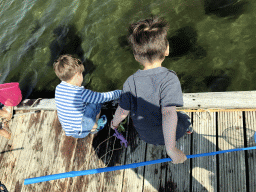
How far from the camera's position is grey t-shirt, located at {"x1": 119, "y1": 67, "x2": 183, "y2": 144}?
5.53ft

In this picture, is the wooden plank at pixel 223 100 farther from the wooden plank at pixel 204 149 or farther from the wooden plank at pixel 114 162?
the wooden plank at pixel 114 162

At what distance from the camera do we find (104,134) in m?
3.16

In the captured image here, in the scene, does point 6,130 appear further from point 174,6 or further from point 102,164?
point 174,6

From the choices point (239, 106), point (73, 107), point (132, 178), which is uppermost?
point (73, 107)

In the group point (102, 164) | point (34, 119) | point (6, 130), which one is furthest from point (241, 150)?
point (6, 130)

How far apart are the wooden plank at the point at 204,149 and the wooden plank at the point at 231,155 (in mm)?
78

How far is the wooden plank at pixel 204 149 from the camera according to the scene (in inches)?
92.7

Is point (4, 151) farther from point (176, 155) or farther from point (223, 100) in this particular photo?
point (223, 100)

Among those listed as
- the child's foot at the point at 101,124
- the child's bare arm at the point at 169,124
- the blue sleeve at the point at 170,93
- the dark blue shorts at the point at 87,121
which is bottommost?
the child's foot at the point at 101,124

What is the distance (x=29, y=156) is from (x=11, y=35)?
527cm

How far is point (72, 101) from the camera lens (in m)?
2.80

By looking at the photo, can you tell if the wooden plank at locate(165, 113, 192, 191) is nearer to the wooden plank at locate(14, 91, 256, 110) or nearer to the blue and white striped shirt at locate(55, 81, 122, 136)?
the wooden plank at locate(14, 91, 256, 110)

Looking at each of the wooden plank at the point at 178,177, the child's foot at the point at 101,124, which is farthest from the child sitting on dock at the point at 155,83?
the child's foot at the point at 101,124

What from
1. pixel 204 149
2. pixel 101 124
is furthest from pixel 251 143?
pixel 101 124
